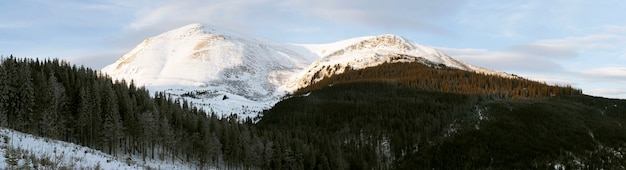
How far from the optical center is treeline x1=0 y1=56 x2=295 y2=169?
71.2 metres

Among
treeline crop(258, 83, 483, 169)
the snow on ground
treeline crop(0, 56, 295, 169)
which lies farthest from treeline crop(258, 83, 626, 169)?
the snow on ground

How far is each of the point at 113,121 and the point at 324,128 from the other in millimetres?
105539

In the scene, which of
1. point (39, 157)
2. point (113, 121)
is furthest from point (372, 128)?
point (39, 157)

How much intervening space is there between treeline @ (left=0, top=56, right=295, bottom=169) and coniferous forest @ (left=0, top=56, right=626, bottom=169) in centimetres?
23

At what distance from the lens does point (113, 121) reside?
7925cm

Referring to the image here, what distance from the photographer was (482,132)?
158875 mm

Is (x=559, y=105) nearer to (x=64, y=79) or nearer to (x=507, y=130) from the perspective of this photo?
(x=507, y=130)

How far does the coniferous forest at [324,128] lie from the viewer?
7588cm

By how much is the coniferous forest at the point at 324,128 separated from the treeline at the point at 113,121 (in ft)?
0.77

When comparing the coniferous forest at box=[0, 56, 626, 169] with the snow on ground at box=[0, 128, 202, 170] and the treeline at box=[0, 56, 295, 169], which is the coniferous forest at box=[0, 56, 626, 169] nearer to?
the treeline at box=[0, 56, 295, 169]

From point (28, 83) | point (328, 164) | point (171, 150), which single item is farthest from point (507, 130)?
point (28, 83)

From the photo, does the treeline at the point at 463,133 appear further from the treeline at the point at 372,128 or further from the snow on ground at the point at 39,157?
the snow on ground at the point at 39,157

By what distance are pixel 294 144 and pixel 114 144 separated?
5511 cm

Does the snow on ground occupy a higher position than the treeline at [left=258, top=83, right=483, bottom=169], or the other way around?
the snow on ground
